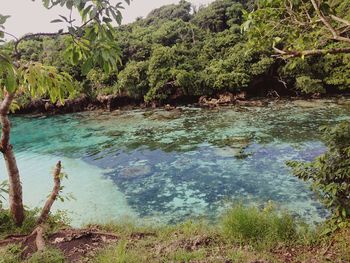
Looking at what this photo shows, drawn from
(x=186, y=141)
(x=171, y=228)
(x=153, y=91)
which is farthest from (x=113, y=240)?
(x=153, y=91)

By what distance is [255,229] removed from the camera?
5.99 meters

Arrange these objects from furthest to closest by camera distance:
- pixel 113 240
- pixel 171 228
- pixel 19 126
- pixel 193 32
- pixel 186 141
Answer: pixel 193 32
pixel 19 126
pixel 186 141
pixel 171 228
pixel 113 240

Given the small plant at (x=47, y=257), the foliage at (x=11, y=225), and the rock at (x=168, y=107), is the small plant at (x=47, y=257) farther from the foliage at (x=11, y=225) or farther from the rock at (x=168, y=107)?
the rock at (x=168, y=107)

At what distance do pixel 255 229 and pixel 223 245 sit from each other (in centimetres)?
69

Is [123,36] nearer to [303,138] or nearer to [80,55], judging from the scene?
[303,138]

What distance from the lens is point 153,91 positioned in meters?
30.3

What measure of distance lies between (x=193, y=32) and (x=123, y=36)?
26.5ft

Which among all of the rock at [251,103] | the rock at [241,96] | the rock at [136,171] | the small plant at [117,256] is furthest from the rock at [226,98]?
the small plant at [117,256]

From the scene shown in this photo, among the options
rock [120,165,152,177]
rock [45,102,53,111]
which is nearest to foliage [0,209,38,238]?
rock [120,165,152,177]

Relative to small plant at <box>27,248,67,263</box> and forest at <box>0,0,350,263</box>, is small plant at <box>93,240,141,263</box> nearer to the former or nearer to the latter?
forest at <box>0,0,350,263</box>

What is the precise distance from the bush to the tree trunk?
3741 mm

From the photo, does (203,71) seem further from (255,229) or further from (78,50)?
(78,50)

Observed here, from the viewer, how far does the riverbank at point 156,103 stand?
26766 millimetres

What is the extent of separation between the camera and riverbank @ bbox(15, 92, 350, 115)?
87.8ft
